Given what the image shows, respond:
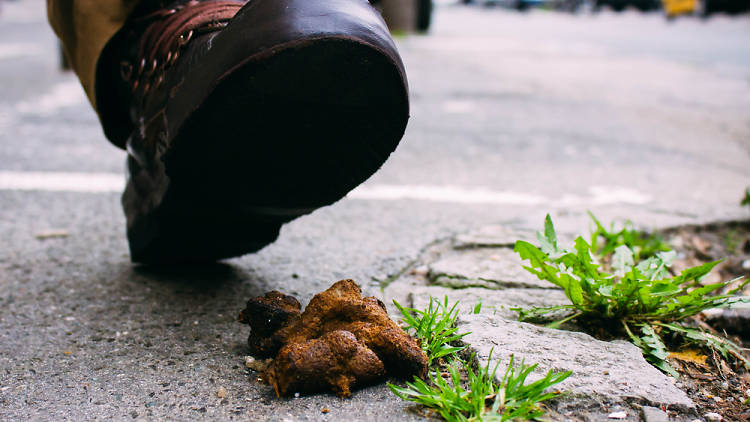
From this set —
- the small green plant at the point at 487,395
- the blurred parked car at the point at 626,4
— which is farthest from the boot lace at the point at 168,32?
the blurred parked car at the point at 626,4

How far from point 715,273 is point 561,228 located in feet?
1.38

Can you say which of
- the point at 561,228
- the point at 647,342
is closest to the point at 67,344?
the point at 647,342

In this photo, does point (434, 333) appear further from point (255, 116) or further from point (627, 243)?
point (627, 243)

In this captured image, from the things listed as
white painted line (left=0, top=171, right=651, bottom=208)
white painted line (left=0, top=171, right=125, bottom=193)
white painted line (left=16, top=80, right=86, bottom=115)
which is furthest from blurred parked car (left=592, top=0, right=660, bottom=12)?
white painted line (left=0, top=171, right=125, bottom=193)

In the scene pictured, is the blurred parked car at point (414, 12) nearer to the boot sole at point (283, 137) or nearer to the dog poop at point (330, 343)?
the boot sole at point (283, 137)

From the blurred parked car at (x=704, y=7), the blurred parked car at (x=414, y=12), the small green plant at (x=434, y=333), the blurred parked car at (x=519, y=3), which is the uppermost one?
the small green plant at (x=434, y=333)

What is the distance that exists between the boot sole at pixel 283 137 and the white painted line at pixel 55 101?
8.93ft

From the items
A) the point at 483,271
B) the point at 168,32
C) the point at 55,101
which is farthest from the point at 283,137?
the point at 55,101

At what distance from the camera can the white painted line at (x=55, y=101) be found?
145 inches

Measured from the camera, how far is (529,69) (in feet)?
20.9

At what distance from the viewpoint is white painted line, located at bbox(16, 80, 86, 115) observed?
145 inches

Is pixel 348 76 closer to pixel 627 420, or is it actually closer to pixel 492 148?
pixel 627 420

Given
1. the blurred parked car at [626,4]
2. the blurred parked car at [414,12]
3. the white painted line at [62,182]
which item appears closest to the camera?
the white painted line at [62,182]

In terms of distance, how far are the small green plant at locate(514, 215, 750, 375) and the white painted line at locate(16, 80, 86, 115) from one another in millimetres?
3153
